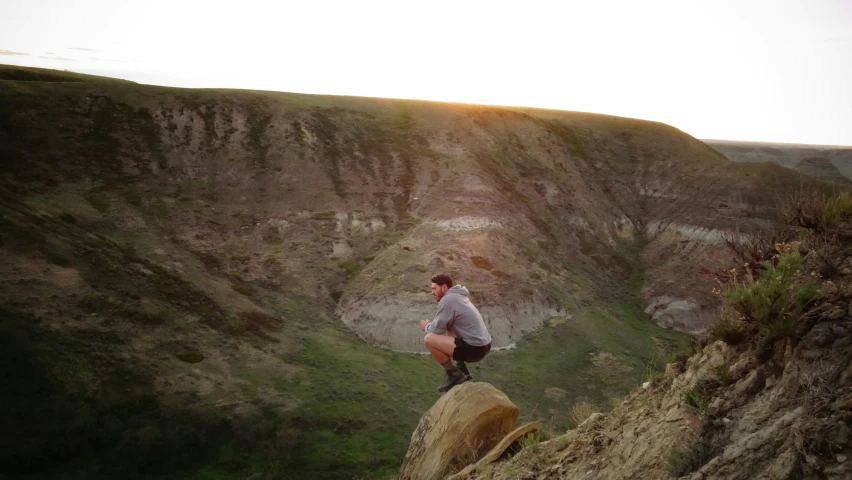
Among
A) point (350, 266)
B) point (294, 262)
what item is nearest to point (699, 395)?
point (350, 266)

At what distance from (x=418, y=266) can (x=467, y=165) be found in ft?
63.8

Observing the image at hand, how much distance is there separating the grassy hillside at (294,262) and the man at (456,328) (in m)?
2.02

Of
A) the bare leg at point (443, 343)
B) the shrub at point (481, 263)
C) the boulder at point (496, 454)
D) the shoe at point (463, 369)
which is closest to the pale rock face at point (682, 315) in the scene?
the shrub at point (481, 263)

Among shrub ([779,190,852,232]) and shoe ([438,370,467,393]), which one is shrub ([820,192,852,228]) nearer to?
shrub ([779,190,852,232])

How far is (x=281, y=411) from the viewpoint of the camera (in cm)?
2658

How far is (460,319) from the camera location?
9.50 metres

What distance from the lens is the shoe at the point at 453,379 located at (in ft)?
35.5

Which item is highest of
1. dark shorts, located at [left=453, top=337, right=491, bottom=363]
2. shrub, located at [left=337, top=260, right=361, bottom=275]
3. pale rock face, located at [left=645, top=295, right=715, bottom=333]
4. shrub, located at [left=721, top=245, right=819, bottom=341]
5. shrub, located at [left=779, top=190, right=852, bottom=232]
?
shrub, located at [left=779, top=190, right=852, bottom=232]

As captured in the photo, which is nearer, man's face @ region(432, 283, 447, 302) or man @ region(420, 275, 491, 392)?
man @ region(420, 275, 491, 392)

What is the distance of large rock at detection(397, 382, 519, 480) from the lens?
962 cm

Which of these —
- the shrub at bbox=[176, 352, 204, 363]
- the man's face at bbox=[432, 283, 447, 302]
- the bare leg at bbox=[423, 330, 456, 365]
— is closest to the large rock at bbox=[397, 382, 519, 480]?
the bare leg at bbox=[423, 330, 456, 365]

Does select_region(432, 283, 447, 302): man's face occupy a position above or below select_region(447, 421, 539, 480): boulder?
above

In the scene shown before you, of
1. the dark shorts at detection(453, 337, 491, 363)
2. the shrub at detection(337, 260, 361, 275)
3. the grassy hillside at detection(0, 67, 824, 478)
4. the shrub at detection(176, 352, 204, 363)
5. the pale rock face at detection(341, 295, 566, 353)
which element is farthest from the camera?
the shrub at detection(337, 260, 361, 275)

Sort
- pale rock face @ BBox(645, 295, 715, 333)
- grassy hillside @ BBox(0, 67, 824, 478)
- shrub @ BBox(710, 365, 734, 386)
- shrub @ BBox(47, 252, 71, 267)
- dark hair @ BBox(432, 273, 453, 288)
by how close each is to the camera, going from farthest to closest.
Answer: pale rock face @ BBox(645, 295, 715, 333) < shrub @ BBox(47, 252, 71, 267) < grassy hillside @ BBox(0, 67, 824, 478) < dark hair @ BBox(432, 273, 453, 288) < shrub @ BBox(710, 365, 734, 386)
